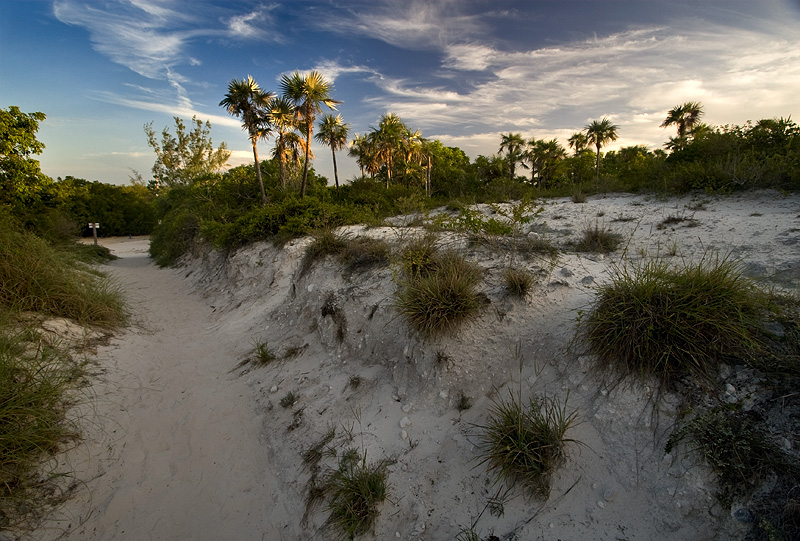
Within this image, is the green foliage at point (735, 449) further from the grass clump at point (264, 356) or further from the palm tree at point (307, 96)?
the palm tree at point (307, 96)

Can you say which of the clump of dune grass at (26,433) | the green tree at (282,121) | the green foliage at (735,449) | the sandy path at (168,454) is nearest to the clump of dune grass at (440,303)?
the green foliage at (735,449)

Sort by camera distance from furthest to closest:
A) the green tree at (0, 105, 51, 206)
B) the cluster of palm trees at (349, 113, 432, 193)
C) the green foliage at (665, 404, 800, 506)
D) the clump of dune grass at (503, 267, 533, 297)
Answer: the cluster of palm trees at (349, 113, 432, 193), the green tree at (0, 105, 51, 206), the clump of dune grass at (503, 267, 533, 297), the green foliage at (665, 404, 800, 506)

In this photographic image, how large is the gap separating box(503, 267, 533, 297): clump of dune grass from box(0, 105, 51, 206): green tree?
681 inches

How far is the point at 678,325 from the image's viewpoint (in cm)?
291

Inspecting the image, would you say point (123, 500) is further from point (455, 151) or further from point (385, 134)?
point (455, 151)

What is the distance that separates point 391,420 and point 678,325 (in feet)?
10.1

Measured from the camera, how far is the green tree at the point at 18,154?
11.5 metres

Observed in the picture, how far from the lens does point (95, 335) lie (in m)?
6.41

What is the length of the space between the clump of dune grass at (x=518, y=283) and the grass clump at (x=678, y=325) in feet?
3.45

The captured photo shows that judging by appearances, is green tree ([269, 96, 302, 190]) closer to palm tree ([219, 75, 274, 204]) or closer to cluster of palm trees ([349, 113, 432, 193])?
palm tree ([219, 75, 274, 204])

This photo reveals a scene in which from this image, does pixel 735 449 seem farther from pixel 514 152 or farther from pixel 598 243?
pixel 514 152

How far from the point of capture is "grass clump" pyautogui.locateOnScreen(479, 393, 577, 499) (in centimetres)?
272

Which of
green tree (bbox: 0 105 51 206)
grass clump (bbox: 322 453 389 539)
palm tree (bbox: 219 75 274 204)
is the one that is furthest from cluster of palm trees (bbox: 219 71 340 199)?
grass clump (bbox: 322 453 389 539)

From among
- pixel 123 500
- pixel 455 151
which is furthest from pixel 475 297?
pixel 455 151
